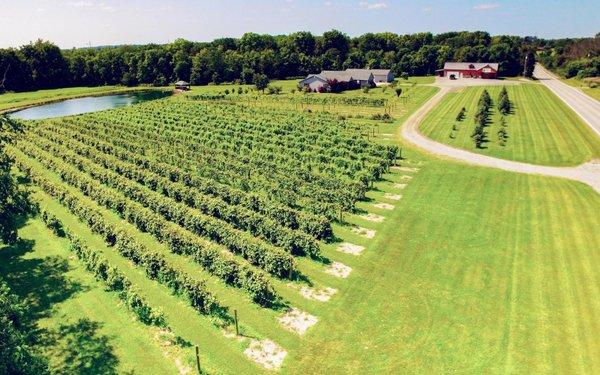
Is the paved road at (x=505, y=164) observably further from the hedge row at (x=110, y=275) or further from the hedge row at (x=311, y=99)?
the hedge row at (x=110, y=275)

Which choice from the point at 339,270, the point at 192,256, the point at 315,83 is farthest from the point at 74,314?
the point at 315,83

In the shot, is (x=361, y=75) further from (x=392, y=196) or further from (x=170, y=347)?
(x=170, y=347)

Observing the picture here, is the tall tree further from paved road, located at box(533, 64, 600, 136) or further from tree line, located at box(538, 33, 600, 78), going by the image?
tree line, located at box(538, 33, 600, 78)

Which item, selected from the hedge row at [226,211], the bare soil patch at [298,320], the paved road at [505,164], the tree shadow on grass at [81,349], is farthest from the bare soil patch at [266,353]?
the paved road at [505,164]

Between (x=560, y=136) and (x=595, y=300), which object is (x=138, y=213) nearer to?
(x=595, y=300)

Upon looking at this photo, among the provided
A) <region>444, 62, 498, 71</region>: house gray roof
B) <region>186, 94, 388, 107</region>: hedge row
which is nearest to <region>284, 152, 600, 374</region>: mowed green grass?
<region>186, 94, 388, 107</region>: hedge row

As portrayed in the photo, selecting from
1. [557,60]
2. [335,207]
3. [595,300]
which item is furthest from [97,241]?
[557,60]
